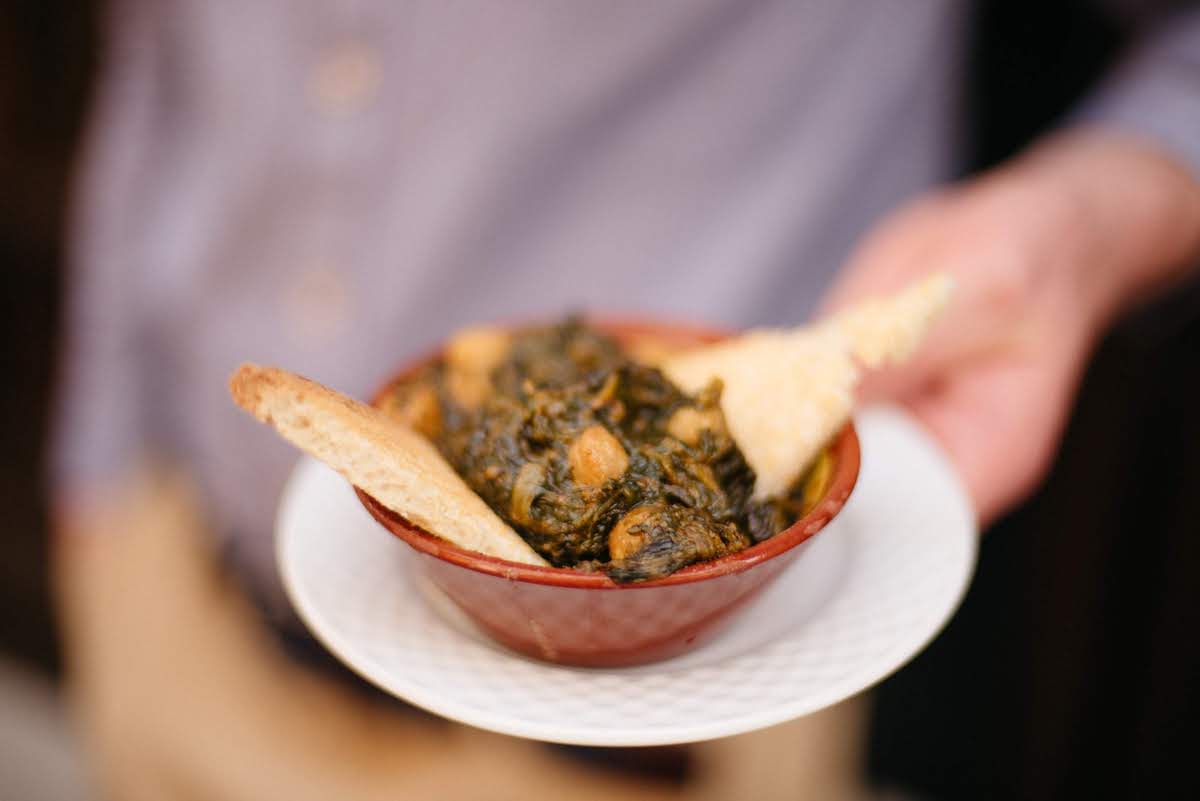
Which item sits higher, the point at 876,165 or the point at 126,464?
the point at 876,165

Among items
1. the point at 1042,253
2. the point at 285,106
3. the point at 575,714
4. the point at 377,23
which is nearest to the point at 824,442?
the point at 575,714

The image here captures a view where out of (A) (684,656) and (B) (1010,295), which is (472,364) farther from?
(B) (1010,295)

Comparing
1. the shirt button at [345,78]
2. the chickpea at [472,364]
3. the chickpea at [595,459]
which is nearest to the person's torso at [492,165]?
the shirt button at [345,78]

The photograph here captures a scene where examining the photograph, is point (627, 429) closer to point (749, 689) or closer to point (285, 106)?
point (749, 689)

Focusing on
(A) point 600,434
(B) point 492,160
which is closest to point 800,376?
(A) point 600,434

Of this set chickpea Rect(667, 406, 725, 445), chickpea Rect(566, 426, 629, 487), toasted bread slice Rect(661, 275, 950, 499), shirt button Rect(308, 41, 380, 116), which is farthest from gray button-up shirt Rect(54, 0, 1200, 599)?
chickpea Rect(566, 426, 629, 487)

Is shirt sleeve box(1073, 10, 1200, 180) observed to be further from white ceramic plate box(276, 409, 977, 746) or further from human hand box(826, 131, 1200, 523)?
white ceramic plate box(276, 409, 977, 746)

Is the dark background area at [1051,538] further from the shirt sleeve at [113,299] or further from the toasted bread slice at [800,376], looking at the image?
the toasted bread slice at [800,376]
